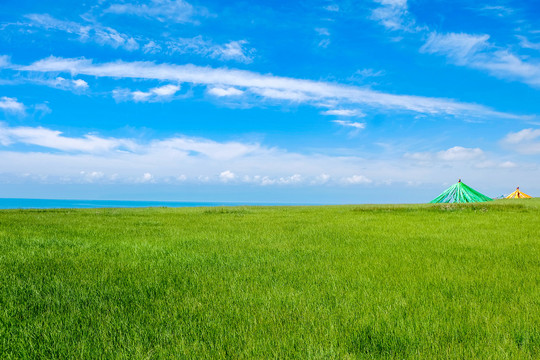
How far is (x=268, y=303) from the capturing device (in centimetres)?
473

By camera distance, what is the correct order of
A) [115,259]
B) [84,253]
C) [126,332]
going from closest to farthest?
A: [126,332] → [115,259] → [84,253]

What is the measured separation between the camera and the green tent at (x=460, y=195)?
39.6 metres

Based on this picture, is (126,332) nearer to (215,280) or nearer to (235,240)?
(215,280)

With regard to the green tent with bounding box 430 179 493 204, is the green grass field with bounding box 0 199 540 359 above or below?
below

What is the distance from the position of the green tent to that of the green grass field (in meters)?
34.9

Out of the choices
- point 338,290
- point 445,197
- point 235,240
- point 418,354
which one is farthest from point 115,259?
point 445,197

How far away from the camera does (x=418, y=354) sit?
11.1ft

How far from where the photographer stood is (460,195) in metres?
40.3

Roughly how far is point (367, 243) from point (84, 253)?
8018mm

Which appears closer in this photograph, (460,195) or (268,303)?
(268,303)

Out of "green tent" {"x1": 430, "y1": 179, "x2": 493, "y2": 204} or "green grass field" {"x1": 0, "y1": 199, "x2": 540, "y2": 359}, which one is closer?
"green grass field" {"x1": 0, "y1": 199, "x2": 540, "y2": 359}

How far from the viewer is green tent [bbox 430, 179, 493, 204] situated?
39.6m

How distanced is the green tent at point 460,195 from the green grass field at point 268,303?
34875 millimetres

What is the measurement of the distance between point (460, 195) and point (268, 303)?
42.4 meters
